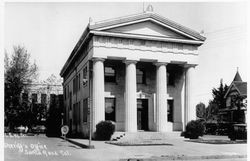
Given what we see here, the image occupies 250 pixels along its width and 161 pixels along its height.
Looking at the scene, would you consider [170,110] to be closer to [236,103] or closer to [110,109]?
[110,109]

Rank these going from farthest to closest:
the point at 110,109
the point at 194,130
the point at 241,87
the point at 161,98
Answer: the point at 241,87 < the point at 110,109 < the point at 161,98 < the point at 194,130

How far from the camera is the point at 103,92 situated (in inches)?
1220

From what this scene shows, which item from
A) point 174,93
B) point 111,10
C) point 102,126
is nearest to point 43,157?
point 111,10

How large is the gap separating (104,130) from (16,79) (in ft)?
39.4

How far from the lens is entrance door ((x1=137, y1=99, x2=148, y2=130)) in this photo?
34.6 metres

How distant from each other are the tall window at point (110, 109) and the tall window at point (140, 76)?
3.32m

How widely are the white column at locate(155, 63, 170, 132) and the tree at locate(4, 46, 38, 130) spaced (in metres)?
12.4

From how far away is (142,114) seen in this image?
34938 mm

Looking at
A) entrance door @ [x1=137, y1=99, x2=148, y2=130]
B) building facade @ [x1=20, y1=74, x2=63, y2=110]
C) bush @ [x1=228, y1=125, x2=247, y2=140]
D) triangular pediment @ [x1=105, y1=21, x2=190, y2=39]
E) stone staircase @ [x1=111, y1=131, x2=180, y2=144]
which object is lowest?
stone staircase @ [x1=111, y1=131, x2=180, y2=144]

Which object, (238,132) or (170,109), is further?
(170,109)

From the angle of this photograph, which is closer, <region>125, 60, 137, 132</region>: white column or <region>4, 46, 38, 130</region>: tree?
<region>125, 60, 137, 132</region>: white column

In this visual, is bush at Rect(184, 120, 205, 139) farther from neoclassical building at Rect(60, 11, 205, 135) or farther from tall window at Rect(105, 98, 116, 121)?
tall window at Rect(105, 98, 116, 121)

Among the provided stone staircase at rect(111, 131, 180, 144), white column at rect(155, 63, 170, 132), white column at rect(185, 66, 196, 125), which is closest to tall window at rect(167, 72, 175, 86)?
white column at rect(185, 66, 196, 125)

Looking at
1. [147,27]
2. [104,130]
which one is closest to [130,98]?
[104,130]
